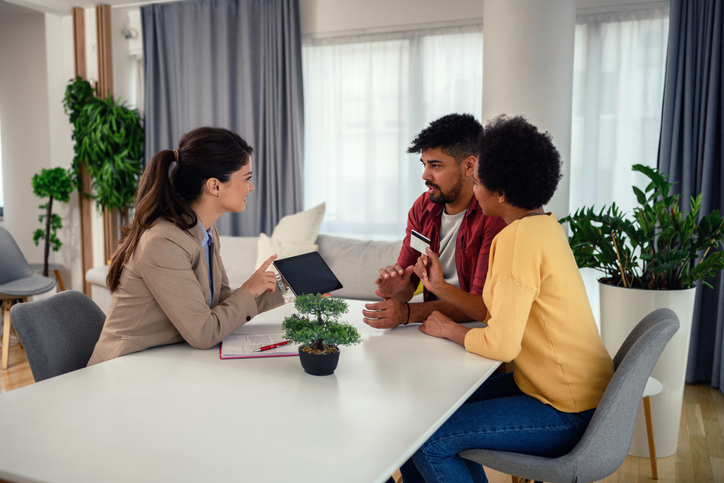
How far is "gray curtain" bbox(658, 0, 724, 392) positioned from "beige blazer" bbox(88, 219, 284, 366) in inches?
114

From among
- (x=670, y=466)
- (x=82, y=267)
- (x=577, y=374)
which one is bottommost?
(x=670, y=466)

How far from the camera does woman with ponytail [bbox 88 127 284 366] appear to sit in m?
1.48

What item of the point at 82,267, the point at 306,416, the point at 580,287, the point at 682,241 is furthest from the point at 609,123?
the point at 82,267

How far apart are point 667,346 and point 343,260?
6.88ft

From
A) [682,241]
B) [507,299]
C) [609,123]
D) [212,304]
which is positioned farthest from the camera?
[609,123]

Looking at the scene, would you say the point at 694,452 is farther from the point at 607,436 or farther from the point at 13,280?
the point at 13,280

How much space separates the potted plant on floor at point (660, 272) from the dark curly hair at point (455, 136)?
0.79 metres

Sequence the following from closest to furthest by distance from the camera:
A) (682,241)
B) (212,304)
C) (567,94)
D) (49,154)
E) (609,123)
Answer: (212,304) < (682,241) < (567,94) < (609,123) < (49,154)

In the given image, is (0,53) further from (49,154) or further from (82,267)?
(82,267)

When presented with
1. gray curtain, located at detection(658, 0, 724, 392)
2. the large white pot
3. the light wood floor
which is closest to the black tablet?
the light wood floor

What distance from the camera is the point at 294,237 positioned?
12.8ft

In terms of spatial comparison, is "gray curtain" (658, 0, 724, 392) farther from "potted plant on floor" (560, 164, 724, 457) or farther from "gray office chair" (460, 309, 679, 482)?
"gray office chair" (460, 309, 679, 482)

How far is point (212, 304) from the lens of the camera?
179 centimetres

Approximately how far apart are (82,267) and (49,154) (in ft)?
3.63
